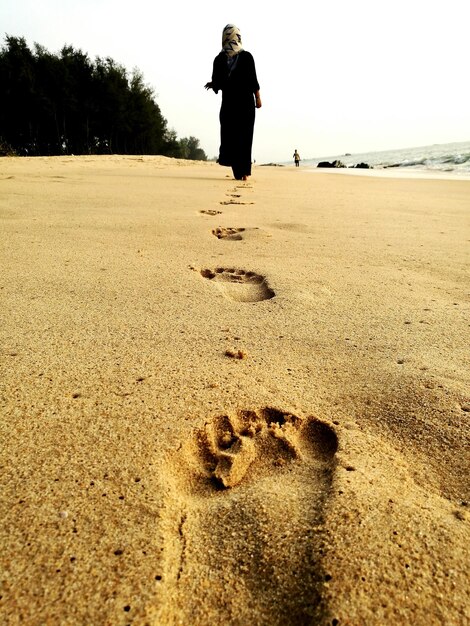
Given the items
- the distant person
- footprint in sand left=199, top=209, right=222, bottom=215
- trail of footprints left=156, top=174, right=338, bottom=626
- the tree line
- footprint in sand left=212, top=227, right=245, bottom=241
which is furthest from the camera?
the tree line


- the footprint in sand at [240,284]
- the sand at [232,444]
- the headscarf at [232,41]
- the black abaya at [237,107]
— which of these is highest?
the headscarf at [232,41]

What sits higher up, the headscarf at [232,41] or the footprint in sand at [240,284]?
the headscarf at [232,41]

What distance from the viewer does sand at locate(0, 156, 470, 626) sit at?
0.50m

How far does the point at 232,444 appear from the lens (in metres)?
0.76

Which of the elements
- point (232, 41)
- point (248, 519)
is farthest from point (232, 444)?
point (232, 41)

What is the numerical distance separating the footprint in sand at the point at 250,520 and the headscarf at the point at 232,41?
5.44 meters

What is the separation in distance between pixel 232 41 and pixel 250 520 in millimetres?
5792

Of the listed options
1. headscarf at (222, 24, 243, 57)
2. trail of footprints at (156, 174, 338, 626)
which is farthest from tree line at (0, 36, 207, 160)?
trail of footprints at (156, 174, 338, 626)

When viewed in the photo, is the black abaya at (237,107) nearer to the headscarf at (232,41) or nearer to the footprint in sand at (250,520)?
the headscarf at (232,41)

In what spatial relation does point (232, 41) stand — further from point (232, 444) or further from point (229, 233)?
point (232, 444)

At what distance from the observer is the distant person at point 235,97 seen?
200 inches

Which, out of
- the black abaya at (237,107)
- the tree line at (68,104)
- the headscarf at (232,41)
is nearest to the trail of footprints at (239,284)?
the black abaya at (237,107)

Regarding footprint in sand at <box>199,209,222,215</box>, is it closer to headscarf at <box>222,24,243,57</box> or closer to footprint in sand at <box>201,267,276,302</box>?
footprint in sand at <box>201,267,276,302</box>

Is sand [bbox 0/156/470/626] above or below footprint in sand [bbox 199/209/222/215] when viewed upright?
above
